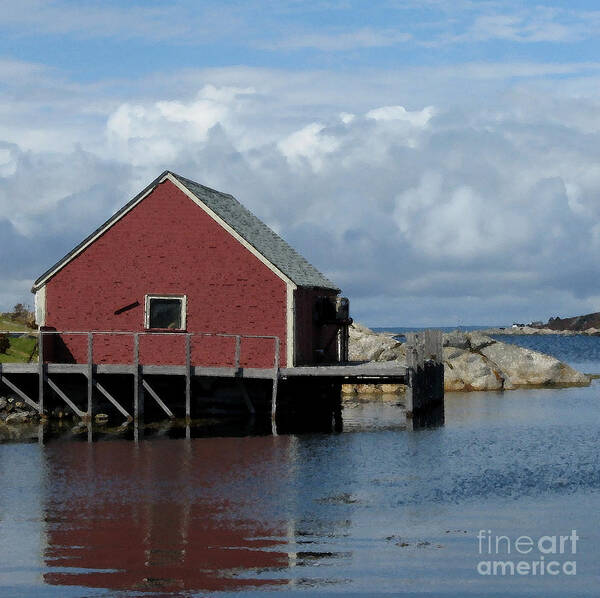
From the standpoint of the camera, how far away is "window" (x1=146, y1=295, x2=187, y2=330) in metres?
33.4

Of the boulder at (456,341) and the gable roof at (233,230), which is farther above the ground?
the gable roof at (233,230)

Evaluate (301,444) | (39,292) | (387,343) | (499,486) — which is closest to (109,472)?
(301,444)

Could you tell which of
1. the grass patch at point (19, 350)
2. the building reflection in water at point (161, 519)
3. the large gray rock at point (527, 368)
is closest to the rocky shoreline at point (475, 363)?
the large gray rock at point (527, 368)

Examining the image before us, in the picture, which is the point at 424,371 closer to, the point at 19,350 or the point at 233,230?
the point at 233,230

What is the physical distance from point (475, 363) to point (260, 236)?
17266 millimetres

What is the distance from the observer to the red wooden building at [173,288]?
3278 cm

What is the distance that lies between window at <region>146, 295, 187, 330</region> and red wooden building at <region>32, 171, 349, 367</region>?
31mm

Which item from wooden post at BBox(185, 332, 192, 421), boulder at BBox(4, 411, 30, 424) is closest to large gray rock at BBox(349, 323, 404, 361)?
wooden post at BBox(185, 332, 192, 421)

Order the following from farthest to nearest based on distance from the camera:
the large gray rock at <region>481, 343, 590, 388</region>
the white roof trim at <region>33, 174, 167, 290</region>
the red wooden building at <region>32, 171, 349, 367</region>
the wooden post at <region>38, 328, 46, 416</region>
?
the large gray rock at <region>481, 343, 590, 388</region>, the white roof trim at <region>33, 174, 167, 290</region>, the red wooden building at <region>32, 171, 349, 367</region>, the wooden post at <region>38, 328, 46, 416</region>

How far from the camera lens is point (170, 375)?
3309 cm

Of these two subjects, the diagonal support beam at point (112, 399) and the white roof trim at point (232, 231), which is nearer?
the diagonal support beam at point (112, 399)

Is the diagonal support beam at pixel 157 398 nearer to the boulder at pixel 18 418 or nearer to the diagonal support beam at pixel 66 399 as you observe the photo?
the diagonal support beam at pixel 66 399

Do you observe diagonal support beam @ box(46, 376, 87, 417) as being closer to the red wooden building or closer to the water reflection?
the red wooden building

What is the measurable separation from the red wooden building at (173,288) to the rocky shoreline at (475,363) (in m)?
13.0
